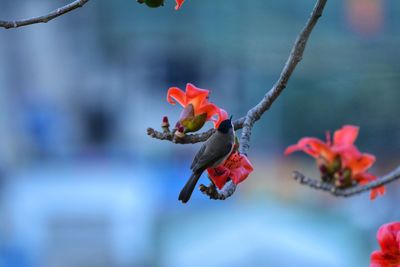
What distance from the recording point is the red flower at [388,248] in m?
1.22

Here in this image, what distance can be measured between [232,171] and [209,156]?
0.04 m

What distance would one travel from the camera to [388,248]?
1.22 meters

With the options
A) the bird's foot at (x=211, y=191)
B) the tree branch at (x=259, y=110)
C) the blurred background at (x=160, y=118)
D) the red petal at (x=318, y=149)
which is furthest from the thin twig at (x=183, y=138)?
the blurred background at (x=160, y=118)

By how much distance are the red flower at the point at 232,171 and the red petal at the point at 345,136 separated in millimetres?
465

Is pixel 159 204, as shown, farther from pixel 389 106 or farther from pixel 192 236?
pixel 389 106

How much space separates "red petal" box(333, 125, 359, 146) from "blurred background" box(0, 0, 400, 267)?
3.81m

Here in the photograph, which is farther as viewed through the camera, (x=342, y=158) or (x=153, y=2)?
(x=342, y=158)

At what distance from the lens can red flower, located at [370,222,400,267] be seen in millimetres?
1218

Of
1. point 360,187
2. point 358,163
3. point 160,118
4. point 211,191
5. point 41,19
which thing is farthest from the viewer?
point 160,118

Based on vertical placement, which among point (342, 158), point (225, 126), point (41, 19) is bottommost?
point (225, 126)

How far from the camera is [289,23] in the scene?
759cm

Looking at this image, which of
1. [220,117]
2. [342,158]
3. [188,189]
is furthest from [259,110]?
[342,158]

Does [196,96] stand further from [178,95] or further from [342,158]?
[342,158]

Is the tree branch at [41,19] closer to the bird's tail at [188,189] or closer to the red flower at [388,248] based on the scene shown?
the bird's tail at [188,189]
